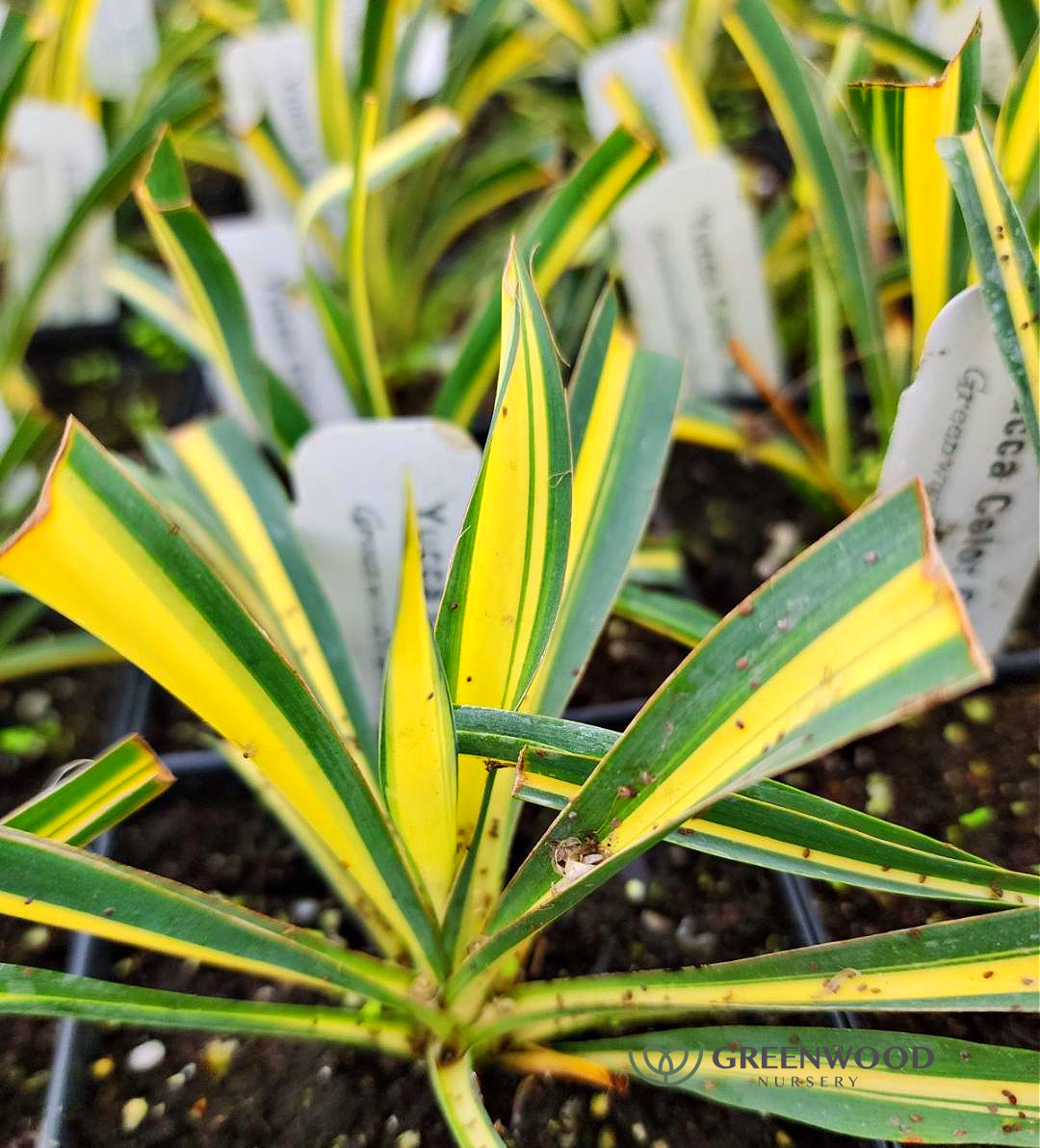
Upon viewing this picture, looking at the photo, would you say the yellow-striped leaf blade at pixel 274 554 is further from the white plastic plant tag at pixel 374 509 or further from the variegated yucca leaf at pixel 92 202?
the variegated yucca leaf at pixel 92 202

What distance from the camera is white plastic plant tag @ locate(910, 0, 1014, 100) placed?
31.1 inches

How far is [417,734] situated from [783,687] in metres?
0.16

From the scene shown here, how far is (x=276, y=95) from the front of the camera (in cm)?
97

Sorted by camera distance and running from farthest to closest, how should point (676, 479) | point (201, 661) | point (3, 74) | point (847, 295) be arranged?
point (676, 479), point (3, 74), point (847, 295), point (201, 661)

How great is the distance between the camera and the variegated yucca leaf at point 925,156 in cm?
52

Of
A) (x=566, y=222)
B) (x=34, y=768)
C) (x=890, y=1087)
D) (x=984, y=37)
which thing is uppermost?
(x=984, y=37)

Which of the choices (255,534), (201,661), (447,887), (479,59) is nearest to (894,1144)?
(447,887)

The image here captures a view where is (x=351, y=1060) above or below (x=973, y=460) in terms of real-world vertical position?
below

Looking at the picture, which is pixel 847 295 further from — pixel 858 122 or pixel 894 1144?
pixel 894 1144

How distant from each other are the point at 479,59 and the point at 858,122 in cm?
55

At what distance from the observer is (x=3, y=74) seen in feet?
2.75

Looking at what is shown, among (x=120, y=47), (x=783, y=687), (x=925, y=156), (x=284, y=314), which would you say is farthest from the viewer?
(x=120, y=47)

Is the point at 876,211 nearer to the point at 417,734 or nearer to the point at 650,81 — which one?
the point at 650,81

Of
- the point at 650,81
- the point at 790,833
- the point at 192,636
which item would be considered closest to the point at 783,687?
the point at 790,833
